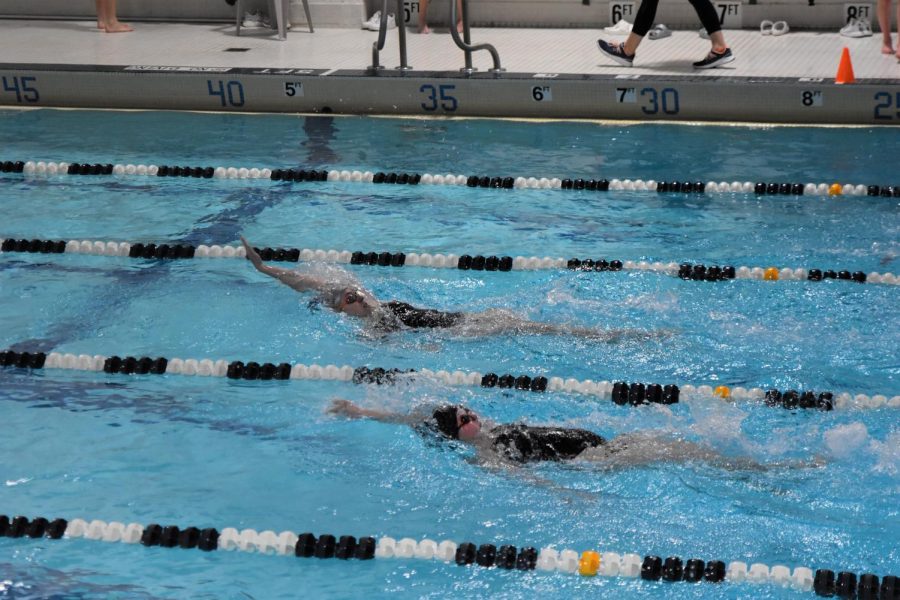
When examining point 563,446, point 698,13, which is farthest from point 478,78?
point 563,446

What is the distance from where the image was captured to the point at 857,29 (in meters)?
9.73

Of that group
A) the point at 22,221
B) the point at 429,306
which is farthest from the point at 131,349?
the point at 22,221

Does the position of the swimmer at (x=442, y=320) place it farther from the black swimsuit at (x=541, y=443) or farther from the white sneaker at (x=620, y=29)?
the white sneaker at (x=620, y=29)

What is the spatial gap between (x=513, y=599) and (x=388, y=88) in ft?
19.5

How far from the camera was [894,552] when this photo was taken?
136 inches

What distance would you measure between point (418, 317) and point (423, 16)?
6.25m

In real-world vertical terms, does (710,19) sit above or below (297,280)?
above

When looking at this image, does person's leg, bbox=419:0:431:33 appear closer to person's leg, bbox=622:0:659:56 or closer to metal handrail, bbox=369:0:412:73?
metal handrail, bbox=369:0:412:73

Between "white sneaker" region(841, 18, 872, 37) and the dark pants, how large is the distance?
76.2 inches

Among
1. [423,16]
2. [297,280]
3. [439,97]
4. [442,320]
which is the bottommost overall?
[442,320]

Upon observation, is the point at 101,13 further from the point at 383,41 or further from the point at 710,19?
the point at 710,19

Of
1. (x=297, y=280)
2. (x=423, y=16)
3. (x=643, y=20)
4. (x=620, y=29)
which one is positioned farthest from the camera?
(x=423, y=16)

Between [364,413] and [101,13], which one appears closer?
[364,413]

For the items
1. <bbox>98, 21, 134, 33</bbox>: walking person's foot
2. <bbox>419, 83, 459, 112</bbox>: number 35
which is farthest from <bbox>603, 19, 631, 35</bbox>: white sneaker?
<bbox>98, 21, 134, 33</bbox>: walking person's foot
